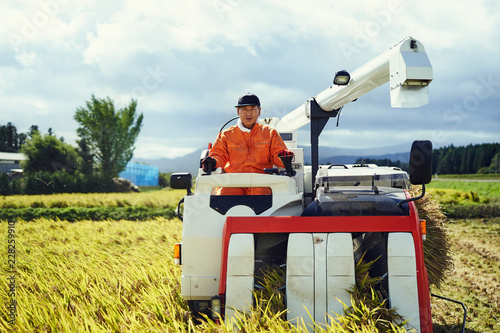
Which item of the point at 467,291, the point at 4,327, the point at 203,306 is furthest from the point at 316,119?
the point at 4,327

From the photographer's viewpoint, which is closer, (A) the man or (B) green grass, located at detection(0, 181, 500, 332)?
(B) green grass, located at detection(0, 181, 500, 332)

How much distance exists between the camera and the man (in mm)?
5109

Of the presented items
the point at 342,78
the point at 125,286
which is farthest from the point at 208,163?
the point at 342,78

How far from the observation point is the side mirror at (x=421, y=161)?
10.4 feet

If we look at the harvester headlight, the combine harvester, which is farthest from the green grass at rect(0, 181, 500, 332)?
the harvester headlight

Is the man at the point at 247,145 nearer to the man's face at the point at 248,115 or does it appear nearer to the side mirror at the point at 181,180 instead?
the man's face at the point at 248,115

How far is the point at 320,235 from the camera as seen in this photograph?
11.1 ft

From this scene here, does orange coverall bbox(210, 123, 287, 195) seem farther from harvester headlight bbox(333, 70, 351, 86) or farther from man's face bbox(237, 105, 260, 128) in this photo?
harvester headlight bbox(333, 70, 351, 86)

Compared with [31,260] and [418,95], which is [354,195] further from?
[31,260]

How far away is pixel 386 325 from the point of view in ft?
9.98

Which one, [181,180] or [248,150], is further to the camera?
[248,150]

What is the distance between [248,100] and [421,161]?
2593 millimetres

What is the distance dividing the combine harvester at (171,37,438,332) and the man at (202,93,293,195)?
1.48 feet

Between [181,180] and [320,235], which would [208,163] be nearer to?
[181,180]
